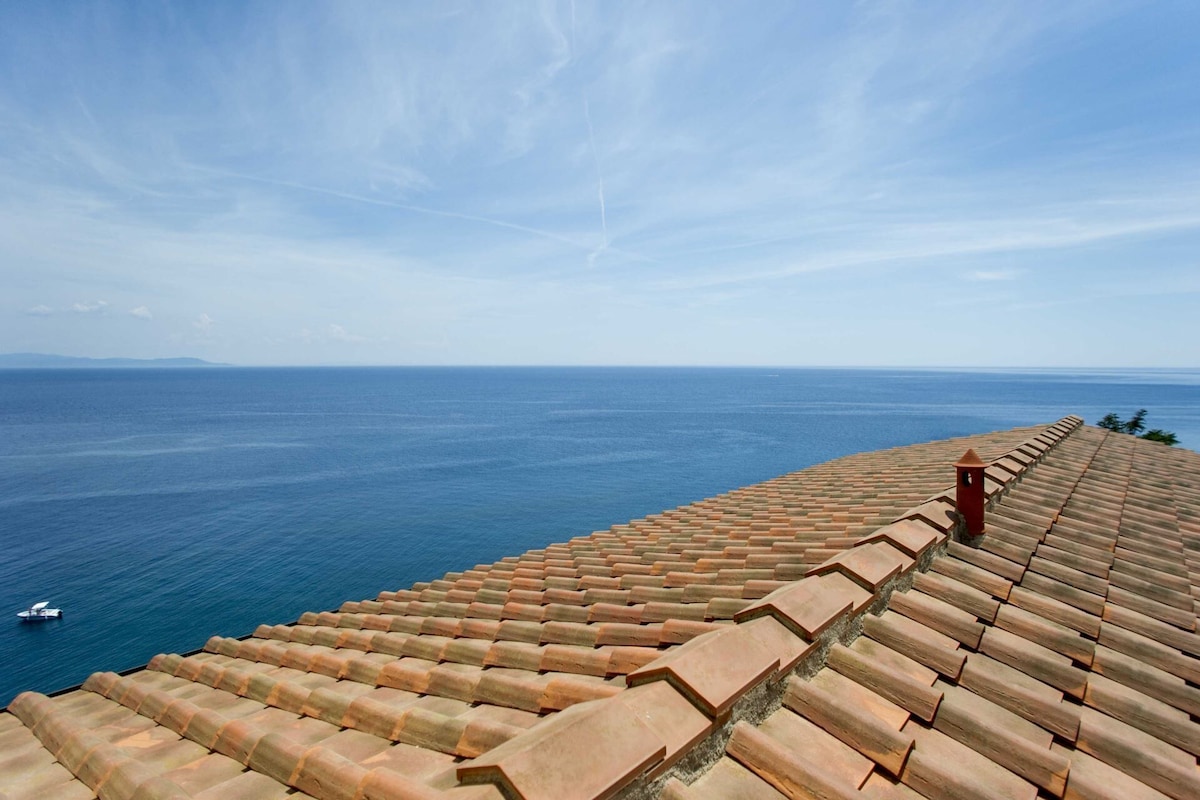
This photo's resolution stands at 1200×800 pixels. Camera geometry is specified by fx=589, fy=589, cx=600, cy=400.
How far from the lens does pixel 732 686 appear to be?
258 centimetres

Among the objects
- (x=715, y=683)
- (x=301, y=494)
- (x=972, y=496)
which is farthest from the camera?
(x=301, y=494)

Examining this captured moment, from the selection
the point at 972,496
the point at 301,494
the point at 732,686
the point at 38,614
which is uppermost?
the point at 972,496

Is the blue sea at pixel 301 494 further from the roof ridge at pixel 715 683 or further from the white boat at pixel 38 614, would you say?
the roof ridge at pixel 715 683

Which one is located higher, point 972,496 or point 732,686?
point 972,496

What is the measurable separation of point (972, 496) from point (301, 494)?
64141 millimetres

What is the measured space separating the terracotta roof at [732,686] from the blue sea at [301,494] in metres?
31.8

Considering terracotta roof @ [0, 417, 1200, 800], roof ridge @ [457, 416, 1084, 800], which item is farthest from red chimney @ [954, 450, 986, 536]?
roof ridge @ [457, 416, 1084, 800]

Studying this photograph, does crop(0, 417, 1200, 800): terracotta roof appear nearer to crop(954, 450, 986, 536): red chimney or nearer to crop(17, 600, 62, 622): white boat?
crop(954, 450, 986, 536): red chimney

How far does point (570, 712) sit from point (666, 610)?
266 cm

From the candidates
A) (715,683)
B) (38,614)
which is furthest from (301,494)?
(715,683)

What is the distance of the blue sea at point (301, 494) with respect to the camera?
34.6m

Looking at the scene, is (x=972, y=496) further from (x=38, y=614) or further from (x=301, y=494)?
(x=301, y=494)

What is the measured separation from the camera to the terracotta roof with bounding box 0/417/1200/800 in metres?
2.46

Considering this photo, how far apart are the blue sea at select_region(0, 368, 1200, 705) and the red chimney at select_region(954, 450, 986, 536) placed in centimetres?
3577
